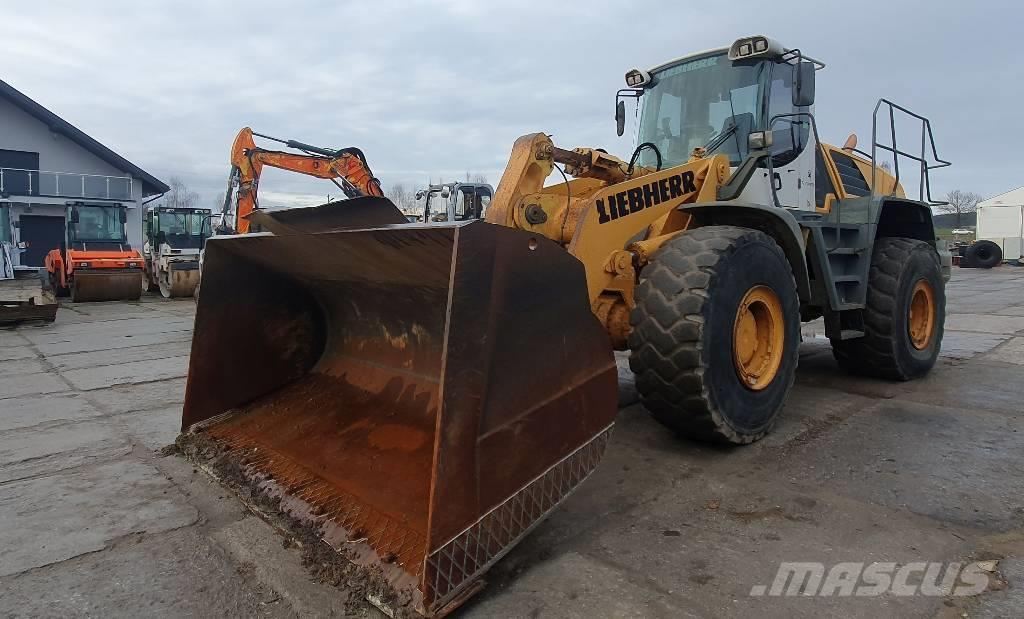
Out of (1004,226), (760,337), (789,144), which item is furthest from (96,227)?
(1004,226)

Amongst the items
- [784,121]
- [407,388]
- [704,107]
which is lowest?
[407,388]

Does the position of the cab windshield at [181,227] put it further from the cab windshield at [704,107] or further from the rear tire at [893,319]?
the rear tire at [893,319]

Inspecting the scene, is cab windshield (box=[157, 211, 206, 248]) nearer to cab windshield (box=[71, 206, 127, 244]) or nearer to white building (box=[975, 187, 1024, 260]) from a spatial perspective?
cab windshield (box=[71, 206, 127, 244])

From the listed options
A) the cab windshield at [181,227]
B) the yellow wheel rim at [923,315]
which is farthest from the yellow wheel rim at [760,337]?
the cab windshield at [181,227]

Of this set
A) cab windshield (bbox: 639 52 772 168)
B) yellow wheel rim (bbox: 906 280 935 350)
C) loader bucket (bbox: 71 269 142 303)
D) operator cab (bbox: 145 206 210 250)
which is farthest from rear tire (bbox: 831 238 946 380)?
operator cab (bbox: 145 206 210 250)

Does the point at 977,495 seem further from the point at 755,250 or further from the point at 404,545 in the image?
the point at 404,545

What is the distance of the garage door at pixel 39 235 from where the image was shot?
24.1 m

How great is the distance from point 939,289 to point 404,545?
577 centimetres

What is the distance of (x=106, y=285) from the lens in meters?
15.1

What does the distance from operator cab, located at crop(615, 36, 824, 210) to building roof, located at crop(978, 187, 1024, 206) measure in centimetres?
3998

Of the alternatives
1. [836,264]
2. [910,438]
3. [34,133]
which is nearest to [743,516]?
[910,438]

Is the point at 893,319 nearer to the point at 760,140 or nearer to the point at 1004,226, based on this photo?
the point at 760,140

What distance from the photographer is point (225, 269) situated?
346cm
